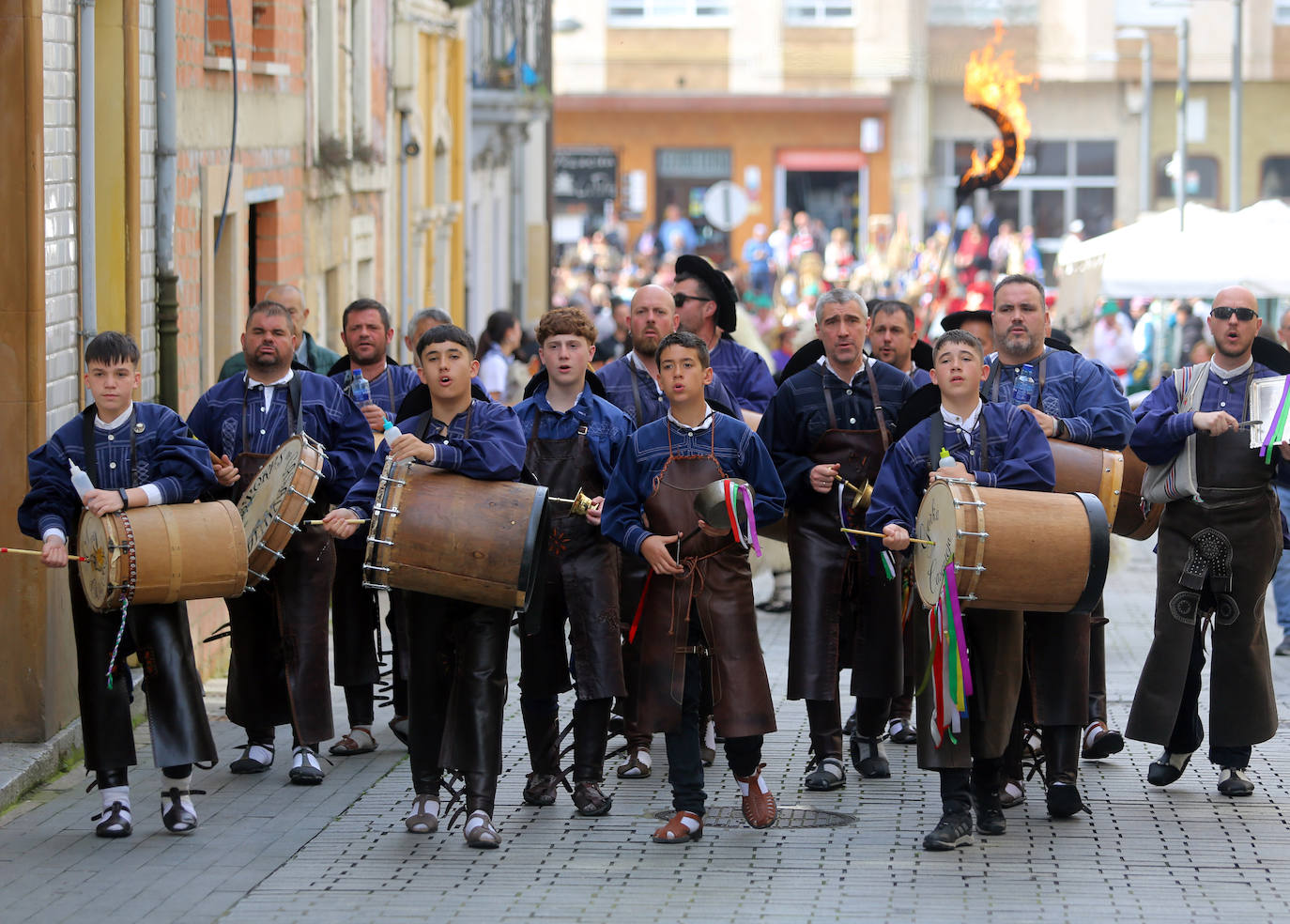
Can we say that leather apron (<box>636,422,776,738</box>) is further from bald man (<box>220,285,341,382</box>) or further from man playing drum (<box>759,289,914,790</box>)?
bald man (<box>220,285,341,382</box>)

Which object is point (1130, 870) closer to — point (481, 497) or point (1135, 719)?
point (1135, 719)

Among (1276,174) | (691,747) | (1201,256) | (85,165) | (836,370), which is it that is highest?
(1276,174)

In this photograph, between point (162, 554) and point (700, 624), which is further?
point (700, 624)

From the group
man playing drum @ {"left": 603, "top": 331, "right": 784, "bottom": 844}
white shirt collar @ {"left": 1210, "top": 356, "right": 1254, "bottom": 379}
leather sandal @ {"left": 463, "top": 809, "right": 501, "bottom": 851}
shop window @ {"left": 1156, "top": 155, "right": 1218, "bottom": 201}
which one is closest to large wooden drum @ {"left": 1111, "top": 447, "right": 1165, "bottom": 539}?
white shirt collar @ {"left": 1210, "top": 356, "right": 1254, "bottom": 379}

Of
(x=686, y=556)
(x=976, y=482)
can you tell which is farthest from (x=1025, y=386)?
(x=686, y=556)

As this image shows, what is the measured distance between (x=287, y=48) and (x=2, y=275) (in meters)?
6.14

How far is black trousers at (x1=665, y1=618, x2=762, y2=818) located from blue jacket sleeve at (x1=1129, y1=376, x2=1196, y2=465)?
1.98 metres

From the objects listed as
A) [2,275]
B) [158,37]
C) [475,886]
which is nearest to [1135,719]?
[475,886]

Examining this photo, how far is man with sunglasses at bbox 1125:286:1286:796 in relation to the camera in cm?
820

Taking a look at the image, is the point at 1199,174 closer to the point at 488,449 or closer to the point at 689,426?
the point at 689,426

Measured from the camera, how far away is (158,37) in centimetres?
1077

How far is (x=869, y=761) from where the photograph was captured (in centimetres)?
863

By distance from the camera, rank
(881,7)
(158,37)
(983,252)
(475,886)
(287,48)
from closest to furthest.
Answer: (475,886)
(158,37)
(287,48)
(983,252)
(881,7)

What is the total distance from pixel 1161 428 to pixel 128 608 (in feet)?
13.1
